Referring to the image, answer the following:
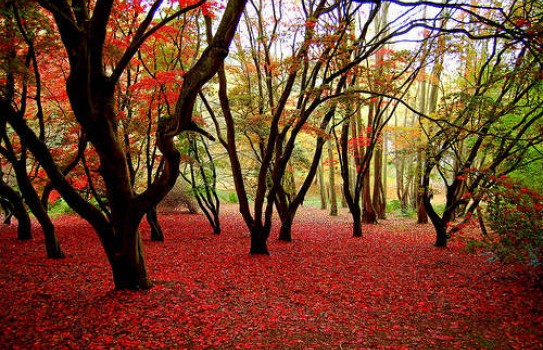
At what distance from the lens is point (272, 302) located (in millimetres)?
5332

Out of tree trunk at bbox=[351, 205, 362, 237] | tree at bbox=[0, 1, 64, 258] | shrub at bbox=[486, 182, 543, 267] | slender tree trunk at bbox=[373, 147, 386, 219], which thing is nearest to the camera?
shrub at bbox=[486, 182, 543, 267]

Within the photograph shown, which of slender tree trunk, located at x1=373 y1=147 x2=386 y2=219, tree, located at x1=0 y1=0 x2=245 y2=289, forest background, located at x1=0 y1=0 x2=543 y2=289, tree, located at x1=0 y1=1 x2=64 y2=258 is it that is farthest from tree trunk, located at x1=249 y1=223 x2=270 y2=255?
slender tree trunk, located at x1=373 y1=147 x2=386 y2=219

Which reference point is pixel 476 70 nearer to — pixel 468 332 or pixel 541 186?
pixel 541 186

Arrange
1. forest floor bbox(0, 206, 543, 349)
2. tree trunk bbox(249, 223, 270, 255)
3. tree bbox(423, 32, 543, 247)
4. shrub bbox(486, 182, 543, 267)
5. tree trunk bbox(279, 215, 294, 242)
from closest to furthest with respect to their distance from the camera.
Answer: forest floor bbox(0, 206, 543, 349), shrub bbox(486, 182, 543, 267), tree bbox(423, 32, 543, 247), tree trunk bbox(249, 223, 270, 255), tree trunk bbox(279, 215, 294, 242)

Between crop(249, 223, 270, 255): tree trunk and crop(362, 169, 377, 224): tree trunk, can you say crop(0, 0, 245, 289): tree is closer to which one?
crop(249, 223, 270, 255): tree trunk

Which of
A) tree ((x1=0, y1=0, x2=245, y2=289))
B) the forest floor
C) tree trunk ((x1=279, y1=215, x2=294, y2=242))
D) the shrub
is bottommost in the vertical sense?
the forest floor

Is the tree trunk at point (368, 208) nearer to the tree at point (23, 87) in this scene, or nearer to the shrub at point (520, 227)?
the shrub at point (520, 227)

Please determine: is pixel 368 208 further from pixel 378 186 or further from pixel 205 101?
pixel 205 101

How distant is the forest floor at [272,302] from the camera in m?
3.92

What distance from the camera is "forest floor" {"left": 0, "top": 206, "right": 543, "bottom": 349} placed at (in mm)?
3920

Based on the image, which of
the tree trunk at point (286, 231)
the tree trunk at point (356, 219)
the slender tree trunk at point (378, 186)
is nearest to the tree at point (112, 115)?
the tree trunk at point (286, 231)

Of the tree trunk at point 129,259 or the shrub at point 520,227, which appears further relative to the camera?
the shrub at point 520,227

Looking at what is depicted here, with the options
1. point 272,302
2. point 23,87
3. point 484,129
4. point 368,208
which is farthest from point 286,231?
point 23,87

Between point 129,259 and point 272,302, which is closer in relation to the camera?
point 129,259
